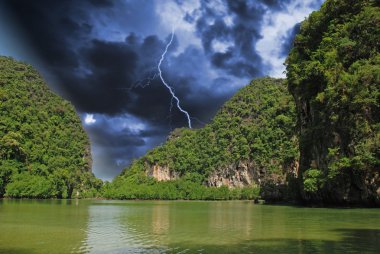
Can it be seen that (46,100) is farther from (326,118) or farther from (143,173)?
(326,118)

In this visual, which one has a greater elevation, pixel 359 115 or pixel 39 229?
pixel 359 115

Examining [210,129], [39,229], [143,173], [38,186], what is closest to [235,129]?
[210,129]

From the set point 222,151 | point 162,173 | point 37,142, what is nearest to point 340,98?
point 37,142

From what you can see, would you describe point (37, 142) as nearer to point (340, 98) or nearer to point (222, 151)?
point (222, 151)

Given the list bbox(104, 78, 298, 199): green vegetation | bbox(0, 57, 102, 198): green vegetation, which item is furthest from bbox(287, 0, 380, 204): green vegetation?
bbox(0, 57, 102, 198): green vegetation

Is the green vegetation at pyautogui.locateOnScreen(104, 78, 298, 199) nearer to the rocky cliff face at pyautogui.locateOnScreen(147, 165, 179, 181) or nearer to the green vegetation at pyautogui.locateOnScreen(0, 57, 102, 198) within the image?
the rocky cliff face at pyautogui.locateOnScreen(147, 165, 179, 181)

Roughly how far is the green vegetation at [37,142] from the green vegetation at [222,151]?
1453 cm

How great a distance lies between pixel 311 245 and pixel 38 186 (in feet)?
278

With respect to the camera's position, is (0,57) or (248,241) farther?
(0,57)

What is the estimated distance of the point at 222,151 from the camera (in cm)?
13762

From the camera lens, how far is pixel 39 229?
19.8 metres

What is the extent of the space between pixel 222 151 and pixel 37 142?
188ft

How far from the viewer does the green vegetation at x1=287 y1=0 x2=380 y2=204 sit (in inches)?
1399

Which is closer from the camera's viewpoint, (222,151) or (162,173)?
(222,151)
